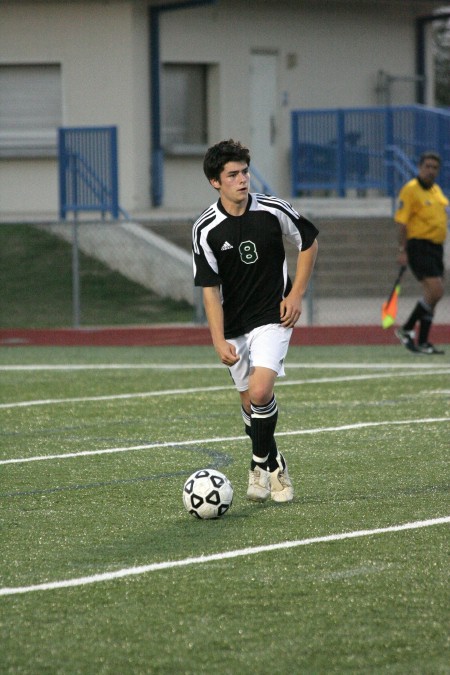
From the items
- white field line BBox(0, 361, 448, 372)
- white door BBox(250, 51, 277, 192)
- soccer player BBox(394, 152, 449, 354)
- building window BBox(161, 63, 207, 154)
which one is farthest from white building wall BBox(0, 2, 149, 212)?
soccer player BBox(394, 152, 449, 354)

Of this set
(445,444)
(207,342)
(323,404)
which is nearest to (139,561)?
(445,444)

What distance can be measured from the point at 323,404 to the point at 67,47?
53.9 ft

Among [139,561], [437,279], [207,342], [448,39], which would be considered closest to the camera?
[139,561]

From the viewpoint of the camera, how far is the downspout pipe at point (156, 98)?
25766 mm

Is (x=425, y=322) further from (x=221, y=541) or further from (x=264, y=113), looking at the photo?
(x=264, y=113)

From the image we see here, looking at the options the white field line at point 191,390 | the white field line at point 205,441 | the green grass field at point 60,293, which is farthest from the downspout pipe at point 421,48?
the white field line at point 205,441

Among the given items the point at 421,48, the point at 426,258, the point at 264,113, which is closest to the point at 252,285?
the point at 426,258

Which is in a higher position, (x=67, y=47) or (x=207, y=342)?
(x=67, y=47)

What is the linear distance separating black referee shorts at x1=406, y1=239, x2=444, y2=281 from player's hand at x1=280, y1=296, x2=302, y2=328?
8081 millimetres

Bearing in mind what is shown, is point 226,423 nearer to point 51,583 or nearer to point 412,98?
point 51,583

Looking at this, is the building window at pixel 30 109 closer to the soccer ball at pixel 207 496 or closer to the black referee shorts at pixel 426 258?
the black referee shorts at pixel 426 258

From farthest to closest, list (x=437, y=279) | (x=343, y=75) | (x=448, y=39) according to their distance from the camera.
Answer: (x=448, y=39) → (x=343, y=75) → (x=437, y=279)

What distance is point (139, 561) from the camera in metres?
6.00

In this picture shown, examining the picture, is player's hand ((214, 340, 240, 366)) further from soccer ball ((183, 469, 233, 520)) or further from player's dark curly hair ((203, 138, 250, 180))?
player's dark curly hair ((203, 138, 250, 180))
